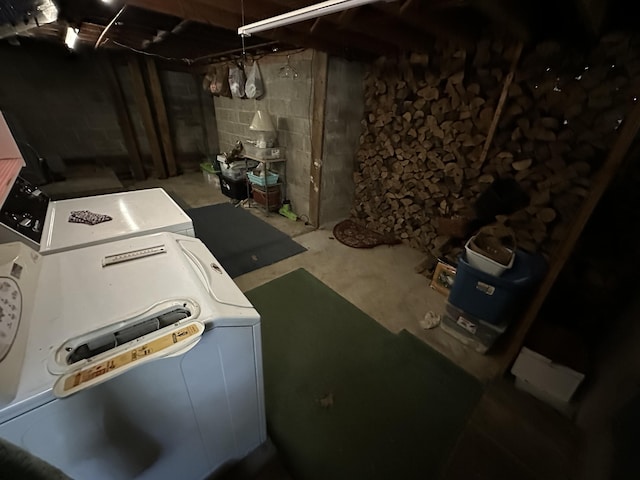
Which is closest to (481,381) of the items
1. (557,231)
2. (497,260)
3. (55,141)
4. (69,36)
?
(497,260)

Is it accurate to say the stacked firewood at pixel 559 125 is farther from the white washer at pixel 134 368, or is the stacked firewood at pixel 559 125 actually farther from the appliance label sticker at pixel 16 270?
the appliance label sticker at pixel 16 270

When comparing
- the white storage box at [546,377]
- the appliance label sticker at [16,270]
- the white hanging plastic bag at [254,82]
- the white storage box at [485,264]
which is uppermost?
the white hanging plastic bag at [254,82]

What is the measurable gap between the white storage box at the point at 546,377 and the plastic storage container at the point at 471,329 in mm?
212

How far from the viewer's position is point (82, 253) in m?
1.06

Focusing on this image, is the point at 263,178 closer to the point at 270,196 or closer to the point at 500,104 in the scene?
the point at 270,196

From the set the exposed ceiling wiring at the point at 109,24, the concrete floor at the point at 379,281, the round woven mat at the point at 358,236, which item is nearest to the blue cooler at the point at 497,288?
the concrete floor at the point at 379,281

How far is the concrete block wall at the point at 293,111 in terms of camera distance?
2809 millimetres

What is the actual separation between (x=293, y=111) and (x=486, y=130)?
1.96 metres

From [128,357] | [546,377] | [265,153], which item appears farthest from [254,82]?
[546,377]

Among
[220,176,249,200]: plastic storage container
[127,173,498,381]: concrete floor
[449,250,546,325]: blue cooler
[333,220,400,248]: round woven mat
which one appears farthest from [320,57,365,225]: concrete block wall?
[449,250,546,325]: blue cooler

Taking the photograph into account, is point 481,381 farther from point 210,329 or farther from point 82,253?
point 82,253

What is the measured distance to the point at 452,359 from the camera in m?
1.68

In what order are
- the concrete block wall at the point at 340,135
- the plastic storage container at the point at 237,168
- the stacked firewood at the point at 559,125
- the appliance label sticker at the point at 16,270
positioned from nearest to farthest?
1. the appliance label sticker at the point at 16,270
2. the stacked firewood at the point at 559,125
3. the concrete block wall at the point at 340,135
4. the plastic storage container at the point at 237,168

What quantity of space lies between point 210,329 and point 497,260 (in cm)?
162
